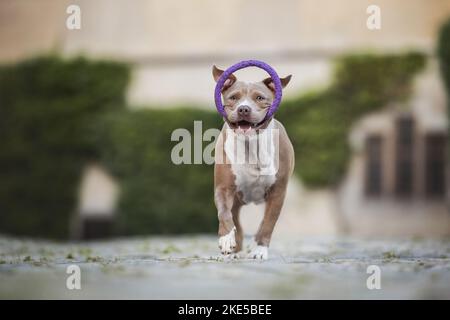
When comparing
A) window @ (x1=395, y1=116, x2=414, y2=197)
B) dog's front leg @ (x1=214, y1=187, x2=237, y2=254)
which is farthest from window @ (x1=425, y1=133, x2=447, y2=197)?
dog's front leg @ (x1=214, y1=187, x2=237, y2=254)

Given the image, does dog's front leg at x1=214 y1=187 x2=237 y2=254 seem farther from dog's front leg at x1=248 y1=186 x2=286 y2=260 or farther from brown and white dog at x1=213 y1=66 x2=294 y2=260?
dog's front leg at x1=248 y1=186 x2=286 y2=260

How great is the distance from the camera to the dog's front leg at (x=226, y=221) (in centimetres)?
481

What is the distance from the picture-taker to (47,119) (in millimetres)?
14312

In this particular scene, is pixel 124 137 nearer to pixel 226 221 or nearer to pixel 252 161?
pixel 252 161

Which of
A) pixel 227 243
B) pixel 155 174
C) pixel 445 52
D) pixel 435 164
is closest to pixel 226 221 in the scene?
pixel 227 243

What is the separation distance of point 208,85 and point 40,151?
3.90m

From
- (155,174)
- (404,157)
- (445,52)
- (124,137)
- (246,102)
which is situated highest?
(445,52)

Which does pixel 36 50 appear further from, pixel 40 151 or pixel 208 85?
pixel 208 85

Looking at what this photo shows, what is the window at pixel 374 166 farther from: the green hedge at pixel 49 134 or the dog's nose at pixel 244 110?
the dog's nose at pixel 244 110

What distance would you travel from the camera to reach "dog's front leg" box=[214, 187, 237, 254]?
15.8 feet

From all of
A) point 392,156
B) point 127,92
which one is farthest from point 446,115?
point 127,92

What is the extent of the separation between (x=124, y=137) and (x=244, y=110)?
9.30 metres

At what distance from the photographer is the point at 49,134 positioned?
14.2 meters
